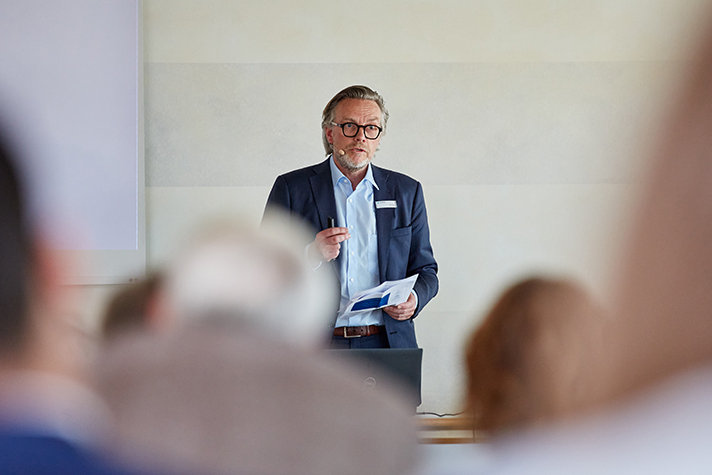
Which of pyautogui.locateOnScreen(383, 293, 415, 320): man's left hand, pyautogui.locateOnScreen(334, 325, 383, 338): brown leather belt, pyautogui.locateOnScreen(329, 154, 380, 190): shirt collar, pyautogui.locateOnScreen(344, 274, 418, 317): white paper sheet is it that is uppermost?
pyautogui.locateOnScreen(329, 154, 380, 190): shirt collar

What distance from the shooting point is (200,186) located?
359 cm

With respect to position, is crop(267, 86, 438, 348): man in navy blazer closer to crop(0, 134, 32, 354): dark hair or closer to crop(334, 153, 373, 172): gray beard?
crop(334, 153, 373, 172): gray beard

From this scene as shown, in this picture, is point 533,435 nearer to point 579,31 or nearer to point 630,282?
point 630,282

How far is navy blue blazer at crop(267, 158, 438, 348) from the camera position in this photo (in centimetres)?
268

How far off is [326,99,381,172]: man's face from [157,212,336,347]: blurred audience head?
2.51 m

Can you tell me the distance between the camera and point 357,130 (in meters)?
2.81

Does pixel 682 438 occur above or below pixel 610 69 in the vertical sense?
below

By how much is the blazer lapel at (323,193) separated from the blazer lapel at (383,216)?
20 cm

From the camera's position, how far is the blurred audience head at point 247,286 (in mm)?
237

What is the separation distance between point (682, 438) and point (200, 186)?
140 inches

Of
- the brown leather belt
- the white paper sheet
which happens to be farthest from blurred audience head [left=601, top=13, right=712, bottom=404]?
the brown leather belt

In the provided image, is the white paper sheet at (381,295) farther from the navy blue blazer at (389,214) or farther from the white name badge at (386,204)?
the white name badge at (386,204)

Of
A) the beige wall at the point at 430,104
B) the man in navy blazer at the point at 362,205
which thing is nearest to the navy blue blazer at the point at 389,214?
the man in navy blazer at the point at 362,205

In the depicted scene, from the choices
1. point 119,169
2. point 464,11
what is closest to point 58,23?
point 119,169
